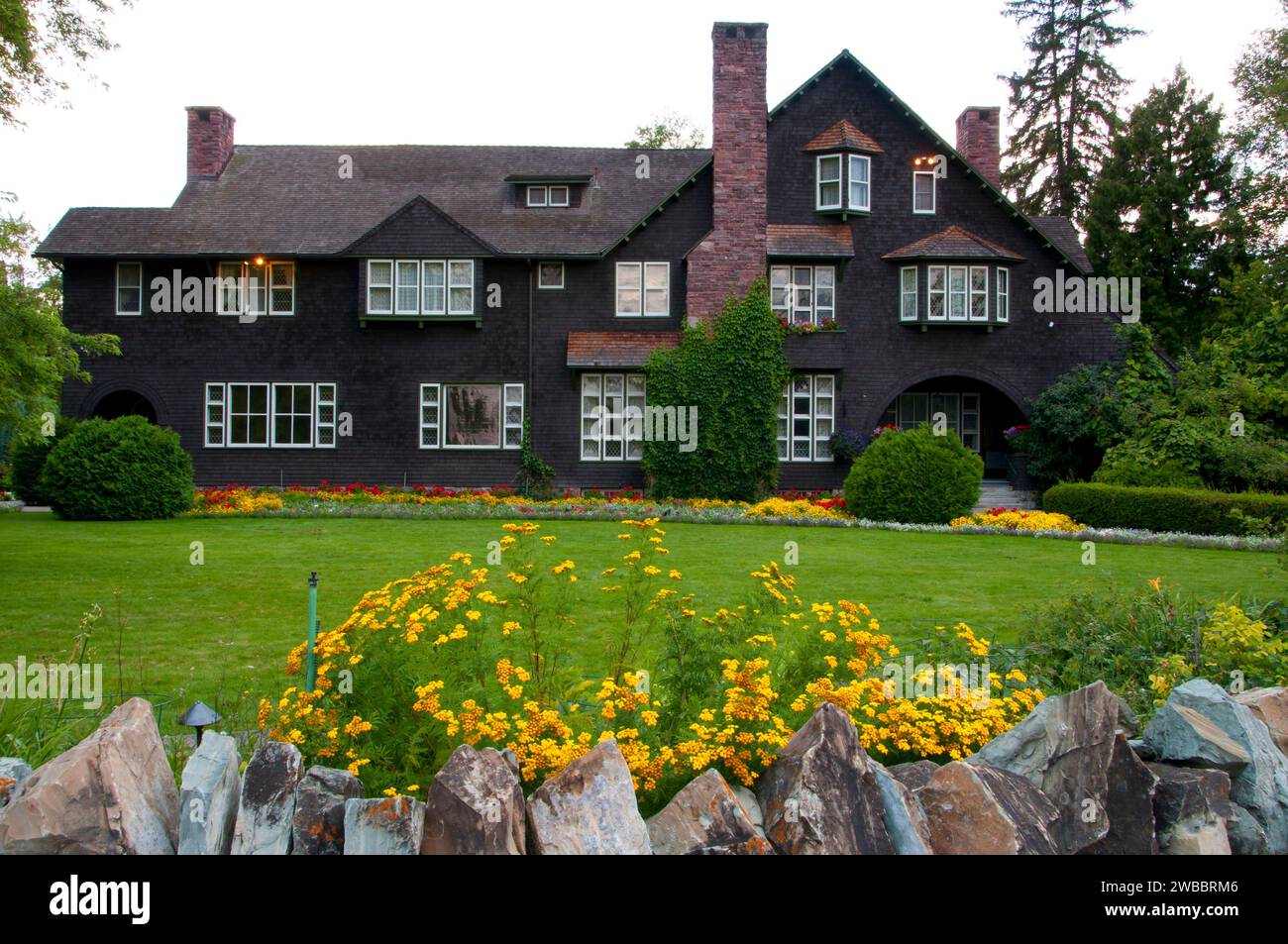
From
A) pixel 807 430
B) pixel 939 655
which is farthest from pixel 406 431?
pixel 939 655

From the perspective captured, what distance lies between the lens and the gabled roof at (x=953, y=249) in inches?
1082

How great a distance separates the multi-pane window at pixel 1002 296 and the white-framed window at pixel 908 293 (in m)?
2.15

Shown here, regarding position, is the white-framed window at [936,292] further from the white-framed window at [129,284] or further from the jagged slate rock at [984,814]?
the jagged slate rock at [984,814]

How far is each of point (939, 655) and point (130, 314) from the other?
27.9 metres

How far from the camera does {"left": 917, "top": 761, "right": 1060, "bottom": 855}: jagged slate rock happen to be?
12.6ft

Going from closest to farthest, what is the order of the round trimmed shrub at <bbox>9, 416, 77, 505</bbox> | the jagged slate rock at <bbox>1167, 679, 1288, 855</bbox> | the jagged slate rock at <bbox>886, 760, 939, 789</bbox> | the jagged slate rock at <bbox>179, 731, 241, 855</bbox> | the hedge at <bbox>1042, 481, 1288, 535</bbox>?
the jagged slate rock at <bbox>179, 731, 241, 855</bbox> → the jagged slate rock at <bbox>886, 760, 939, 789</bbox> → the jagged slate rock at <bbox>1167, 679, 1288, 855</bbox> → the hedge at <bbox>1042, 481, 1288, 535</bbox> → the round trimmed shrub at <bbox>9, 416, 77, 505</bbox>

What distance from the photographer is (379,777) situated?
14.7ft

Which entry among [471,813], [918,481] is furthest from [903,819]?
[918,481]

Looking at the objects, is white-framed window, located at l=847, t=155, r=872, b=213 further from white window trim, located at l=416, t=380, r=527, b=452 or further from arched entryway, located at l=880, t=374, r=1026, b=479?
white window trim, located at l=416, t=380, r=527, b=452

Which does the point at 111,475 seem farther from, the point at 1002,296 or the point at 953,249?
the point at 1002,296

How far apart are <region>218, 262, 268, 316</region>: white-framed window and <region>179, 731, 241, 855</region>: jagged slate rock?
26.9m

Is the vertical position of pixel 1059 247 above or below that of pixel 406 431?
above

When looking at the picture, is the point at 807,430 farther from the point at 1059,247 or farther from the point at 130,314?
the point at 130,314

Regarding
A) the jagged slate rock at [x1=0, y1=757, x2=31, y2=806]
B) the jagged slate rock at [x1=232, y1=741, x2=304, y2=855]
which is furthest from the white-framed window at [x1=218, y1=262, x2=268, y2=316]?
the jagged slate rock at [x1=232, y1=741, x2=304, y2=855]
